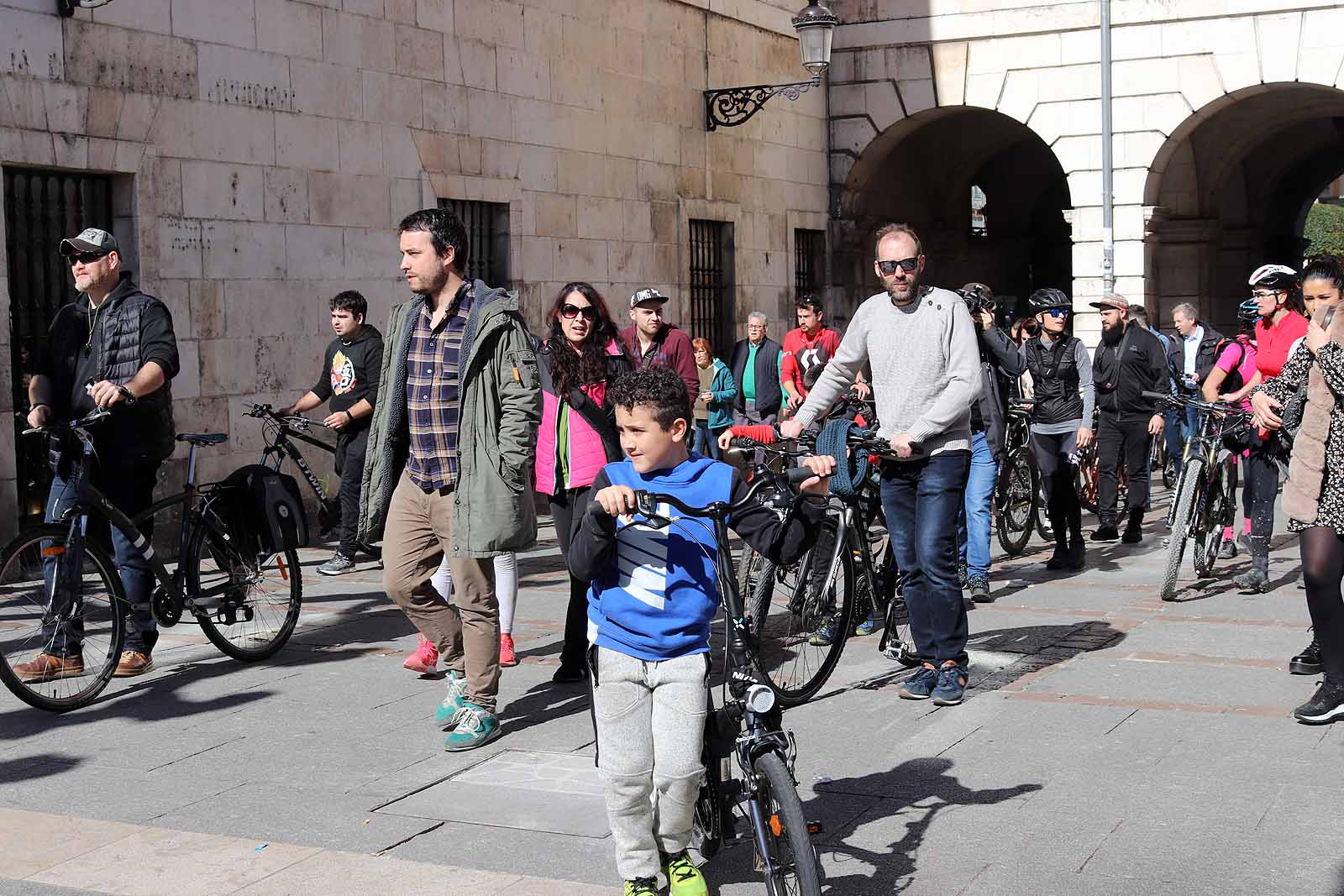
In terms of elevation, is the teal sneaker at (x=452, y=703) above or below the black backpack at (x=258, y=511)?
below

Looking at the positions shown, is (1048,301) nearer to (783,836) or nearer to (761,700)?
(761,700)

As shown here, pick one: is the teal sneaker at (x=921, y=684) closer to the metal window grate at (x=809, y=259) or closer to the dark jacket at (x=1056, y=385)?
the dark jacket at (x=1056, y=385)

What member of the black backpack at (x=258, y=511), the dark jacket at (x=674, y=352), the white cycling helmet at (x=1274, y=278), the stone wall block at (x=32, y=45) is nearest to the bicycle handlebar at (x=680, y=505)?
the black backpack at (x=258, y=511)

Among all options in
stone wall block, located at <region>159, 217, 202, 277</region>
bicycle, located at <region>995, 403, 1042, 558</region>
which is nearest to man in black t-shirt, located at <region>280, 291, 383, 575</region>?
stone wall block, located at <region>159, 217, 202, 277</region>

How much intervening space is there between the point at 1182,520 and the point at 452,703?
4.65m

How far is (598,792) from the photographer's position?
5.11 meters

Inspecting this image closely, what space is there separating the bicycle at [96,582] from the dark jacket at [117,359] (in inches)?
6.8

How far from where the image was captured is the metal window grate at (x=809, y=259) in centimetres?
2009

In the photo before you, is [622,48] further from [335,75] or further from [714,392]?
[714,392]

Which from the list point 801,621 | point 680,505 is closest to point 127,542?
point 801,621

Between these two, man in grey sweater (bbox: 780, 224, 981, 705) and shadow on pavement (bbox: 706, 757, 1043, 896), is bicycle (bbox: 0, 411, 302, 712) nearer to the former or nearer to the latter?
man in grey sweater (bbox: 780, 224, 981, 705)

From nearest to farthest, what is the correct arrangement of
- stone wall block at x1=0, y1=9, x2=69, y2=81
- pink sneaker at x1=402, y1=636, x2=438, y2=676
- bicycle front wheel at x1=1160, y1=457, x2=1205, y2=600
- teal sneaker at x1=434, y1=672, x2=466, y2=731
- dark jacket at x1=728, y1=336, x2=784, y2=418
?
teal sneaker at x1=434, y1=672, x2=466, y2=731
pink sneaker at x1=402, y1=636, x2=438, y2=676
bicycle front wheel at x1=1160, y1=457, x2=1205, y2=600
stone wall block at x1=0, y1=9, x2=69, y2=81
dark jacket at x1=728, y1=336, x2=784, y2=418

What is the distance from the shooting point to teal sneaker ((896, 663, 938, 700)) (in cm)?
632

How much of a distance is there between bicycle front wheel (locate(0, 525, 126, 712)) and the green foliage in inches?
2386
